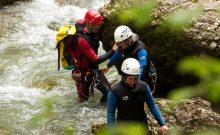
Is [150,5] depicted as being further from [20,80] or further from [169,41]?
[20,80]

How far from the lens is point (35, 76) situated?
11.0 meters

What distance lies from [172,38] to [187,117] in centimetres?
178

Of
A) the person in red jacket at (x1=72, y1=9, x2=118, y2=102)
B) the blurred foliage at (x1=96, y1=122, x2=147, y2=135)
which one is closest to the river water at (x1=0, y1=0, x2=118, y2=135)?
the person in red jacket at (x1=72, y1=9, x2=118, y2=102)

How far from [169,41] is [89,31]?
1.57 m

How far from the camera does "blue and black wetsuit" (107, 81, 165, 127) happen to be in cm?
540

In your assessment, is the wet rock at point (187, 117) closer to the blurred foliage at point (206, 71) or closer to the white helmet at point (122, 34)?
the white helmet at point (122, 34)

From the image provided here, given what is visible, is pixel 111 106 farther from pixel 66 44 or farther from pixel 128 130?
pixel 128 130

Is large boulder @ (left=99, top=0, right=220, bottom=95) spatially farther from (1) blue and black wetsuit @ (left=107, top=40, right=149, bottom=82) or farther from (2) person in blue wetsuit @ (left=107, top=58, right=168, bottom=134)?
(2) person in blue wetsuit @ (left=107, top=58, right=168, bottom=134)

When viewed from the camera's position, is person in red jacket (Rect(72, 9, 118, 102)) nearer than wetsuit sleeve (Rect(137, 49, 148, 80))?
No

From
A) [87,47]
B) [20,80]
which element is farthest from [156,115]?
[20,80]

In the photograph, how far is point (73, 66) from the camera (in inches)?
326

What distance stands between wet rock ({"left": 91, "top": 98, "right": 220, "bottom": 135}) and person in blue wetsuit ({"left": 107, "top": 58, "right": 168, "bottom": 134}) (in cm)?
135

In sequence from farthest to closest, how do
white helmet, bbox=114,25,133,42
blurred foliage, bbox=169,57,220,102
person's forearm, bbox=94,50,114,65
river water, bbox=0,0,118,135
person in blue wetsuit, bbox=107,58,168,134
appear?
river water, bbox=0,0,118,135, person's forearm, bbox=94,50,114,65, white helmet, bbox=114,25,133,42, person in blue wetsuit, bbox=107,58,168,134, blurred foliage, bbox=169,57,220,102

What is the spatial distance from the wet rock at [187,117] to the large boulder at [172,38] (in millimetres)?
1074
